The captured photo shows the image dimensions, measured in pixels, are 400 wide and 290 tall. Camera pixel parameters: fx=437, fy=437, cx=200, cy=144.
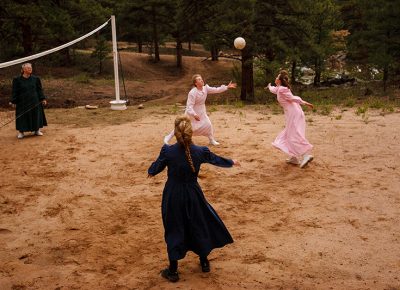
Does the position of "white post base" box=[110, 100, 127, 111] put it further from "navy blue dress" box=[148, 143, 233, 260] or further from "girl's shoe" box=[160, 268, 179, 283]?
"girl's shoe" box=[160, 268, 179, 283]

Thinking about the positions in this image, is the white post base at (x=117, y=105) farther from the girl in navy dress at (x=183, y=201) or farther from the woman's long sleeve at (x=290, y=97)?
the girl in navy dress at (x=183, y=201)

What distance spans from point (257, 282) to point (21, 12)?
1682 centimetres

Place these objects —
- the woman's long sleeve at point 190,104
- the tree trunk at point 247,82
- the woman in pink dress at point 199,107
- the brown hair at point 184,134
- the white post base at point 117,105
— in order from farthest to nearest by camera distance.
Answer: the tree trunk at point 247,82, the white post base at point 117,105, the woman in pink dress at point 199,107, the woman's long sleeve at point 190,104, the brown hair at point 184,134

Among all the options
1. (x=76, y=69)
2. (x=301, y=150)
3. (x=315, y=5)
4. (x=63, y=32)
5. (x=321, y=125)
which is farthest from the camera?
(x=76, y=69)

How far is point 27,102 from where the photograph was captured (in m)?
11.0

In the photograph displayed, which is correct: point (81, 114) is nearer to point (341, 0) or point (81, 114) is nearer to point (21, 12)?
point (21, 12)

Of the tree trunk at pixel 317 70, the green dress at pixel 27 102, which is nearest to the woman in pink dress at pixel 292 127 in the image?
the green dress at pixel 27 102

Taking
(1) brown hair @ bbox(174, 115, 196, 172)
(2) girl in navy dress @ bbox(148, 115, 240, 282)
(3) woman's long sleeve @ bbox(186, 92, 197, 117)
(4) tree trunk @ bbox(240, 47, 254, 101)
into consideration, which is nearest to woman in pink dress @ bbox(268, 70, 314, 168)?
(3) woman's long sleeve @ bbox(186, 92, 197, 117)

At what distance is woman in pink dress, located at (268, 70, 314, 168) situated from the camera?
27.8 feet

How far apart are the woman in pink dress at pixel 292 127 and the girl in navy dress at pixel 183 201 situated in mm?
3988

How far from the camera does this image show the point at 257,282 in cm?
471

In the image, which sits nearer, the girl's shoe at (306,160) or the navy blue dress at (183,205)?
the navy blue dress at (183,205)

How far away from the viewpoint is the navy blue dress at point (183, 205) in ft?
15.4

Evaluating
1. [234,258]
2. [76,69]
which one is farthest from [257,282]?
[76,69]
